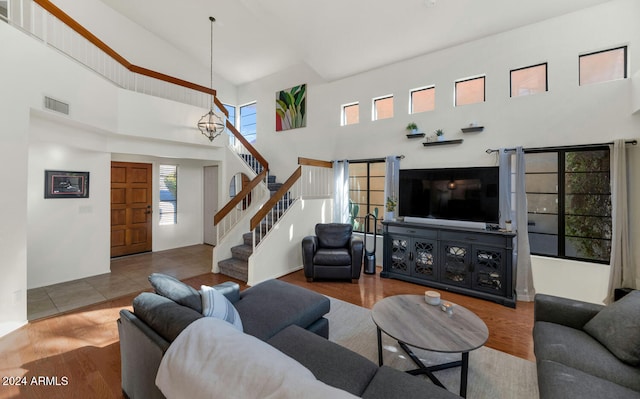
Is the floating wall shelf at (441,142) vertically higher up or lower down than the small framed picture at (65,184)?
higher up

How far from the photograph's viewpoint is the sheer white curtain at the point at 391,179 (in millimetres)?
4988

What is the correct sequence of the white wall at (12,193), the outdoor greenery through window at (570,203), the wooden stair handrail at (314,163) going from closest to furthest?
the white wall at (12,193) < the outdoor greenery through window at (570,203) < the wooden stair handrail at (314,163)

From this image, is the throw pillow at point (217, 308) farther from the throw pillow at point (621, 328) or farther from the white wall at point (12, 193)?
the white wall at point (12, 193)

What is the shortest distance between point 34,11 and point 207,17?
2730mm

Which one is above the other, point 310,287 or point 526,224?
point 526,224

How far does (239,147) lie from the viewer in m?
6.83

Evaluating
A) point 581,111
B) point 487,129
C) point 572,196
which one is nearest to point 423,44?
point 487,129

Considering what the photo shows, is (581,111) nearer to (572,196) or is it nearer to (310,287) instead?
(572,196)

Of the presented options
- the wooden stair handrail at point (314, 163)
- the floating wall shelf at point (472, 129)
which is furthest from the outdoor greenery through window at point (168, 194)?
the floating wall shelf at point (472, 129)

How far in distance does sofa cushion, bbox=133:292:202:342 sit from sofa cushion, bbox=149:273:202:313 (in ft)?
0.18

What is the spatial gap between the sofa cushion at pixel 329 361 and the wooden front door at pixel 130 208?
571 cm

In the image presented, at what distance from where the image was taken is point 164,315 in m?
1.57

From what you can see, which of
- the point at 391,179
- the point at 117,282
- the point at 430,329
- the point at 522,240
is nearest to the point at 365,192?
the point at 391,179

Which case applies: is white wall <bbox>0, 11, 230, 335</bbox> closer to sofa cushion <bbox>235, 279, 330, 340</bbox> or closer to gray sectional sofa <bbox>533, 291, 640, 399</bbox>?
sofa cushion <bbox>235, 279, 330, 340</bbox>
